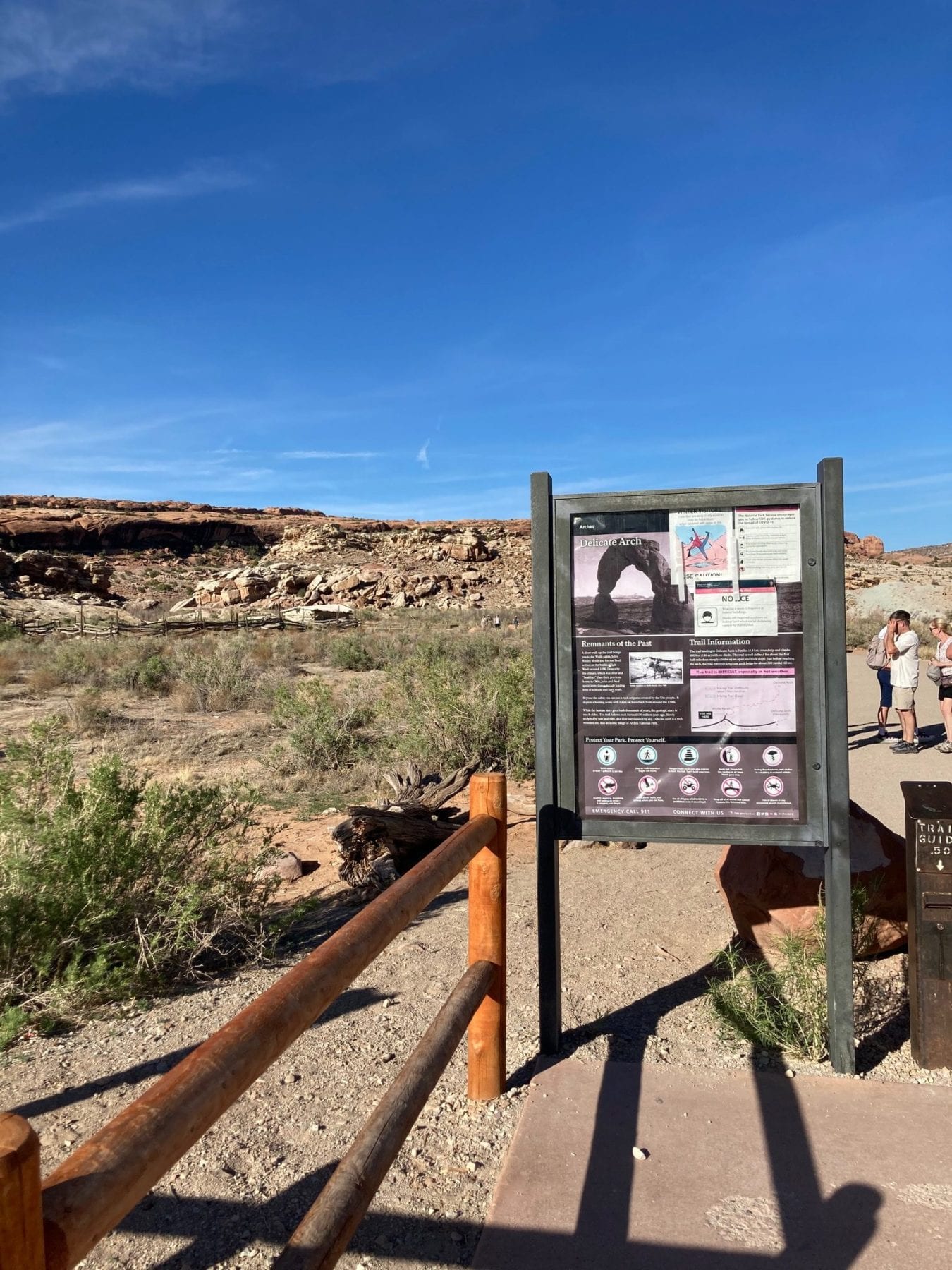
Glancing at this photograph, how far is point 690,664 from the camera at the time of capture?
3395mm

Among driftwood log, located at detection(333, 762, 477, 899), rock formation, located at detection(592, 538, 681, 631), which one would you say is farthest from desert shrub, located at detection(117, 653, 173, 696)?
rock formation, located at detection(592, 538, 681, 631)

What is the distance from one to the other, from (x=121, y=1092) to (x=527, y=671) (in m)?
7.29

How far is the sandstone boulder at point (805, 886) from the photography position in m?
4.04

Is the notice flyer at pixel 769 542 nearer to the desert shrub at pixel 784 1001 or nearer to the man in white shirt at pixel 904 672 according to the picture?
the desert shrub at pixel 784 1001

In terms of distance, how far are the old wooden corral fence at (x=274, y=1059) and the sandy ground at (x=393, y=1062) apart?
0.46m

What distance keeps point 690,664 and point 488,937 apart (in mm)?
1218

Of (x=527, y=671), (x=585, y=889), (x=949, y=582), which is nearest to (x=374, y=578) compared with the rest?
(x=949, y=582)

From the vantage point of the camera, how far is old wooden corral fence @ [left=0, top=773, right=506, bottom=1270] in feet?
3.39

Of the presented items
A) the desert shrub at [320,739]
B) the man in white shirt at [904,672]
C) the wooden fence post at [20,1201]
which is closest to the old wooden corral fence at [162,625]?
the desert shrub at [320,739]

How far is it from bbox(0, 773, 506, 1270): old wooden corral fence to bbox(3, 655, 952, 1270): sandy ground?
0.46 metres

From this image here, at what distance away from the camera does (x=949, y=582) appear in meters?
52.9

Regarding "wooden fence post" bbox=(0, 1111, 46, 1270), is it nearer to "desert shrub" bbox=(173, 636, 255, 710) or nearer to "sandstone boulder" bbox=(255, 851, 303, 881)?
"sandstone boulder" bbox=(255, 851, 303, 881)

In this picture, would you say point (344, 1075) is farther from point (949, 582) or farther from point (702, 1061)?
point (949, 582)

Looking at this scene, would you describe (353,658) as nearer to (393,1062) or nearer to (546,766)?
Result: (393,1062)
